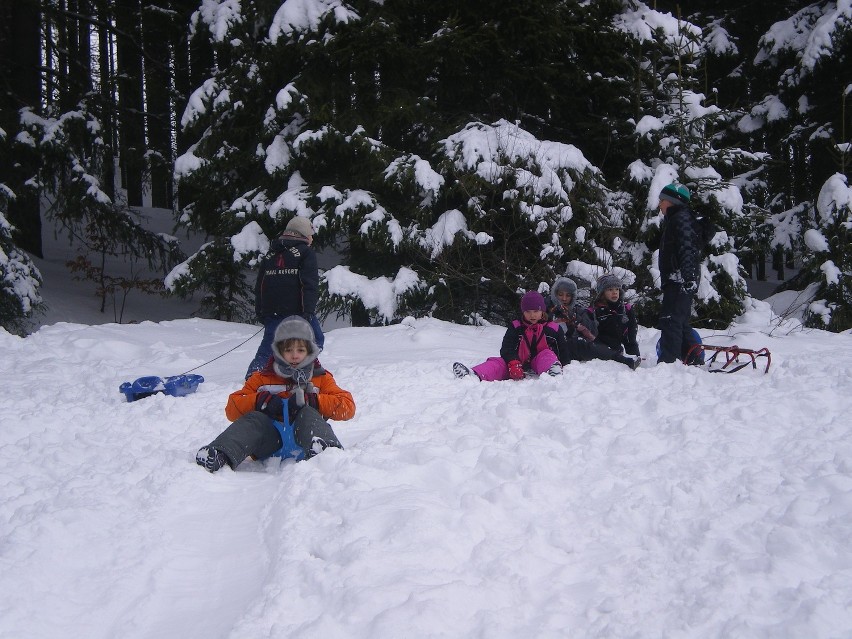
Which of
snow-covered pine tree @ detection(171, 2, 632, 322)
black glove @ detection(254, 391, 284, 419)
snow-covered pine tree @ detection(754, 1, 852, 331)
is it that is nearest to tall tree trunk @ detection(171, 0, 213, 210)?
snow-covered pine tree @ detection(171, 2, 632, 322)

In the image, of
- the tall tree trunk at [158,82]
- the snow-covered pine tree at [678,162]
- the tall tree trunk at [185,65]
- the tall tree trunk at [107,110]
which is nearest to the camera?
the snow-covered pine tree at [678,162]

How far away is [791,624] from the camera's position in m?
1.93

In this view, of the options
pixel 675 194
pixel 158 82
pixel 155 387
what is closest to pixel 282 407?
pixel 155 387

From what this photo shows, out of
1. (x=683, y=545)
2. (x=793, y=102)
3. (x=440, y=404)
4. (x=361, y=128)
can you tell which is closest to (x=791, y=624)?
(x=683, y=545)

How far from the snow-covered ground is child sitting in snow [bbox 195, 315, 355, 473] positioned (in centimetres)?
17

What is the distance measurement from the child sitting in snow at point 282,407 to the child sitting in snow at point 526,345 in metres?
2.13

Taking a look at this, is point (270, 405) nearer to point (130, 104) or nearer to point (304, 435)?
point (304, 435)

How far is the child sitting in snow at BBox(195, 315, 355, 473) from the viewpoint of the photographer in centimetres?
402

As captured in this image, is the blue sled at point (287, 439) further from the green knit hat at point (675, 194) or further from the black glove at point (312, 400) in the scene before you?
the green knit hat at point (675, 194)

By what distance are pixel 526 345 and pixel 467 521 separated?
393cm

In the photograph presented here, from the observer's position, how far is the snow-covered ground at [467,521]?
218 cm

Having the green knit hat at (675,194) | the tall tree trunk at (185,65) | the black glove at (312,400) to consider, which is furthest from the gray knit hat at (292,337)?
the tall tree trunk at (185,65)

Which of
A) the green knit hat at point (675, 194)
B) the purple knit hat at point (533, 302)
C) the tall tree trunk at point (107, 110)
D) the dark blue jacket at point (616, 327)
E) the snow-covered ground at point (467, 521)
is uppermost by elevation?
the tall tree trunk at point (107, 110)

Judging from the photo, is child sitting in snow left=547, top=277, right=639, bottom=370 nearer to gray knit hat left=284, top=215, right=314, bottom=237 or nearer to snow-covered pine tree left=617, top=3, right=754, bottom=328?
gray knit hat left=284, top=215, right=314, bottom=237
